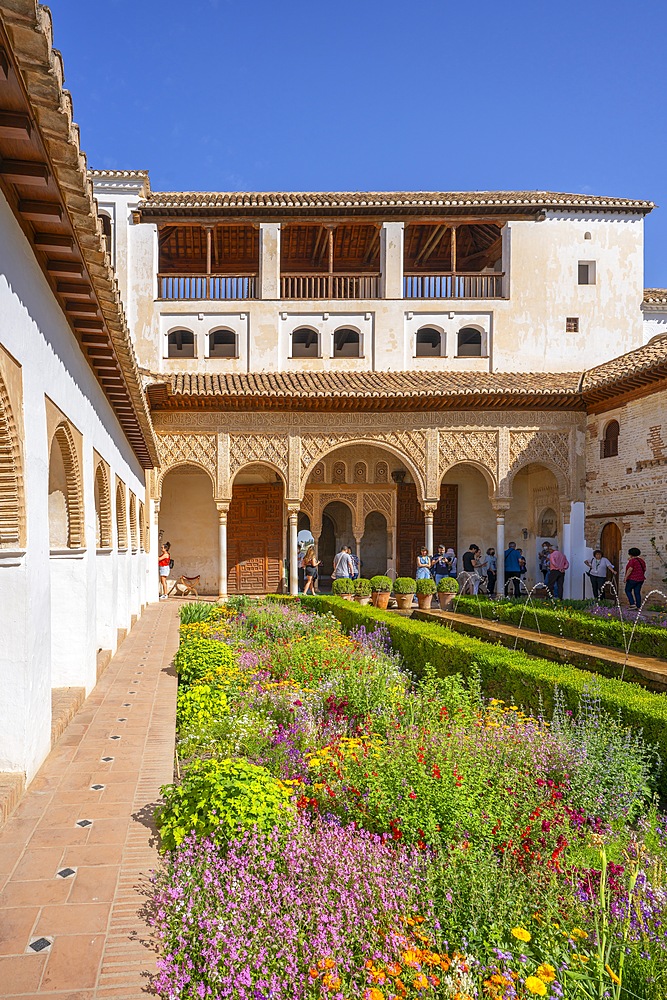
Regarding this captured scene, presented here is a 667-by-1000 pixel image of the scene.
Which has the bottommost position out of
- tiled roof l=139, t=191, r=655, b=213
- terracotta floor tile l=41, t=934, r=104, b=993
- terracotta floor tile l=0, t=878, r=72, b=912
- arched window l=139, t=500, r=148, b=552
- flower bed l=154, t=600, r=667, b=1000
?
terracotta floor tile l=0, t=878, r=72, b=912

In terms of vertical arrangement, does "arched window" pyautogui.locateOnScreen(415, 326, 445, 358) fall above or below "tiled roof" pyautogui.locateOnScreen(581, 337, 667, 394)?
above

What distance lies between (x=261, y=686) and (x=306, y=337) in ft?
56.3

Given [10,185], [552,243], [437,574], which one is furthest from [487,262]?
[10,185]

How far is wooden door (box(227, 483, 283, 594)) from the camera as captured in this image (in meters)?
21.1

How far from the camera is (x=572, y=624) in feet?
36.1

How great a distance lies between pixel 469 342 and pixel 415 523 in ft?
20.0

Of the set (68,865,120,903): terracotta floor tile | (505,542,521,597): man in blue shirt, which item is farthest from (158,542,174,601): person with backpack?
(68,865,120,903): terracotta floor tile

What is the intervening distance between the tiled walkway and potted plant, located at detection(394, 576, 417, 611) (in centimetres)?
1018

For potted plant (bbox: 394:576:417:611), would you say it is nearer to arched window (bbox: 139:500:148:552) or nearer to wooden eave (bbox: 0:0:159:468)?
arched window (bbox: 139:500:148:552)

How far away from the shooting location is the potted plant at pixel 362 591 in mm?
16750

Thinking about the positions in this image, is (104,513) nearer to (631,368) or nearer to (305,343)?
(631,368)

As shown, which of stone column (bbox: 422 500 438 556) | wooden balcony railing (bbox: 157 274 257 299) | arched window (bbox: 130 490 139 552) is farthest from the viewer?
wooden balcony railing (bbox: 157 274 257 299)

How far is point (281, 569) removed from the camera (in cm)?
2119

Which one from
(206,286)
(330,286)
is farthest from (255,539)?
(330,286)
